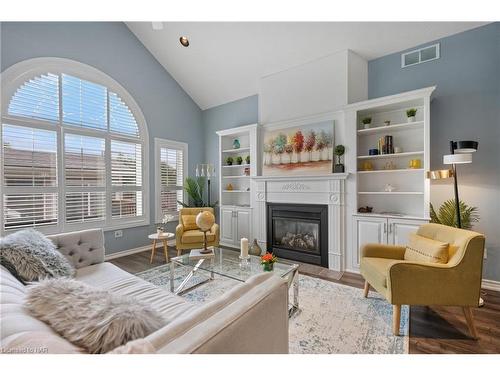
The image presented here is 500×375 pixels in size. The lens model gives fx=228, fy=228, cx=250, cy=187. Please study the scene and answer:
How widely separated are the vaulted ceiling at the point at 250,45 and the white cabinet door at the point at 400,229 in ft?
7.87

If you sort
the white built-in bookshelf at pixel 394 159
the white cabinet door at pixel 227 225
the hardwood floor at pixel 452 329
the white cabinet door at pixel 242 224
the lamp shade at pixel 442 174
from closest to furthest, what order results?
1. the hardwood floor at pixel 452 329
2. the lamp shade at pixel 442 174
3. the white built-in bookshelf at pixel 394 159
4. the white cabinet door at pixel 242 224
5. the white cabinet door at pixel 227 225

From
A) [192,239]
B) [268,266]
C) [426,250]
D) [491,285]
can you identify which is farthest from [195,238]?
[491,285]

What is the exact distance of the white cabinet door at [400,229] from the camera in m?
2.77

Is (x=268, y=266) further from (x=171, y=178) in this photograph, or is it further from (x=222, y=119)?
(x=222, y=119)

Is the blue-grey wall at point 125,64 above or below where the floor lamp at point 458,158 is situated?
above

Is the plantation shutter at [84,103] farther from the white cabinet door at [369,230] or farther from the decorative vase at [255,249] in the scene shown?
the white cabinet door at [369,230]

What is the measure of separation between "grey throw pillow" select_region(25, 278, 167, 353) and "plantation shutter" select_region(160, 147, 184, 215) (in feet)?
12.6

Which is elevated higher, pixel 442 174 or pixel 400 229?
pixel 442 174

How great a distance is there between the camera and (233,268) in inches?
92.1

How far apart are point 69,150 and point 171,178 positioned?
1.80 metres

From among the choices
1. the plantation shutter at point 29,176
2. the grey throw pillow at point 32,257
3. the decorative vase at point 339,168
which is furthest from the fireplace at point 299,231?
the plantation shutter at point 29,176

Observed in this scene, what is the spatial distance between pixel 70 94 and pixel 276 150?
3.31m
